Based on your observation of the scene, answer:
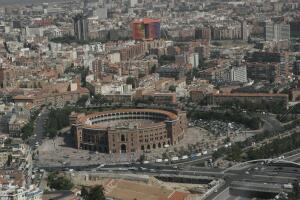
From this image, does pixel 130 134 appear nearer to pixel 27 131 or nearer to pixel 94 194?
pixel 27 131

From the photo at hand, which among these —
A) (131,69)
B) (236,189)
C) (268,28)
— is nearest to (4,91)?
(131,69)

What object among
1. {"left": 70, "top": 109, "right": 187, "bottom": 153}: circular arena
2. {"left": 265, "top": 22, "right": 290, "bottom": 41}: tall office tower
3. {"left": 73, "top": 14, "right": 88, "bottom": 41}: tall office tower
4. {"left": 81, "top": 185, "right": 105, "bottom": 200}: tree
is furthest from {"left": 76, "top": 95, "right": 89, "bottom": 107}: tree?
{"left": 73, "top": 14, "right": 88, "bottom": 41}: tall office tower

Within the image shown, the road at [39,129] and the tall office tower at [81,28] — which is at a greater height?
the tall office tower at [81,28]

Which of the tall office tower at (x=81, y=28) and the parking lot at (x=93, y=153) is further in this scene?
the tall office tower at (x=81, y=28)

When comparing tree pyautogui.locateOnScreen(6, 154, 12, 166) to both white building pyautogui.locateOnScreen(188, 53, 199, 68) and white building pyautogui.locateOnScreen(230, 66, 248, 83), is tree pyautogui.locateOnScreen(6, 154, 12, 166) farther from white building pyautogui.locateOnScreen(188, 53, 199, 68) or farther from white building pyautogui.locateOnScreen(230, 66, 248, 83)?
white building pyautogui.locateOnScreen(188, 53, 199, 68)

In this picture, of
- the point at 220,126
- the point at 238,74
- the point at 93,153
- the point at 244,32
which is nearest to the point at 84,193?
the point at 93,153

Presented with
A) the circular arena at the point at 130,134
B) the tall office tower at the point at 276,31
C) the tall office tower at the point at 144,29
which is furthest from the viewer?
the tall office tower at the point at 144,29

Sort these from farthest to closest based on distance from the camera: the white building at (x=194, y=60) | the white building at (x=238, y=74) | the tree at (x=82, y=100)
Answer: the white building at (x=194, y=60), the white building at (x=238, y=74), the tree at (x=82, y=100)

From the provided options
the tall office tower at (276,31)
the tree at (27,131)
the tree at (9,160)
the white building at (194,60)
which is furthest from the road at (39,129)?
the tall office tower at (276,31)

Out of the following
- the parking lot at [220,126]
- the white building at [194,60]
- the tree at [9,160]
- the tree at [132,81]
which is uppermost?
the white building at [194,60]

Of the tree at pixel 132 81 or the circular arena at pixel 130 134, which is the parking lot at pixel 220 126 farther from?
the tree at pixel 132 81
